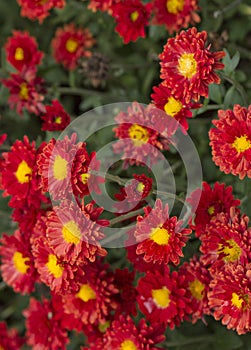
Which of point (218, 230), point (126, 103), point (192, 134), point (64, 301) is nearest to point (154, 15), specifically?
point (126, 103)

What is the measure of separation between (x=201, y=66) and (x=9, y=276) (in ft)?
3.36

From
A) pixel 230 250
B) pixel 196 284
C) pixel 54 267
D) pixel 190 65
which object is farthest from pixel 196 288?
pixel 190 65

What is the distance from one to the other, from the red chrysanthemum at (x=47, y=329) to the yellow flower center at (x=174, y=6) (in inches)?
44.2

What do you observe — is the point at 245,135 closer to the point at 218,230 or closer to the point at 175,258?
the point at 218,230

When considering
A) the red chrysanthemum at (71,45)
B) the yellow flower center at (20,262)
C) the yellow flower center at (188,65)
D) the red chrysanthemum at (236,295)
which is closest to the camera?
the red chrysanthemum at (236,295)

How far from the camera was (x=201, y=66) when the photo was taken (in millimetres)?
1522

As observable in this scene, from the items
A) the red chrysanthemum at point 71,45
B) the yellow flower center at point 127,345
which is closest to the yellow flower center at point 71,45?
the red chrysanthemum at point 71,45

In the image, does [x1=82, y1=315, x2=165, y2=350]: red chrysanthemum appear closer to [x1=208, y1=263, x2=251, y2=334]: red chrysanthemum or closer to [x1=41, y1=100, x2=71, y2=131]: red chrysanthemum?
[x1=208, y1=263, x2=251, y2=334]: red chrysanthemum

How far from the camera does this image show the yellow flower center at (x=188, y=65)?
1567mm

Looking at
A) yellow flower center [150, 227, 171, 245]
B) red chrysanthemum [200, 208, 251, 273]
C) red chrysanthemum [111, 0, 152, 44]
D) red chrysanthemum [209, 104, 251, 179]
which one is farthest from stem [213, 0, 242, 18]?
yellow flower center [150, 227, 171, 245]

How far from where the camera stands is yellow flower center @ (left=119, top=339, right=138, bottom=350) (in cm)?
170

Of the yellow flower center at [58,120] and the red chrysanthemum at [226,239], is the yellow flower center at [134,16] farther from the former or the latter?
the red chrysanthemum at [226,239]

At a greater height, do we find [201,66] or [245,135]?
[201,66]

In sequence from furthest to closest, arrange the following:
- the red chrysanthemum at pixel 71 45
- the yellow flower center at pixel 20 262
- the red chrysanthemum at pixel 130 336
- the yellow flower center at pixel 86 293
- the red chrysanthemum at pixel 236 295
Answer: the red chrysanthemum at pixel 71 45, the yellow flower center at pixel 20 262, the yellow flower center at pixel 86 293, the red chrysanthemum at pixel 130 336, the red chrysanthemum at pixel 236 295
